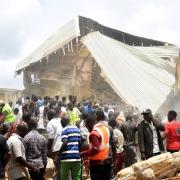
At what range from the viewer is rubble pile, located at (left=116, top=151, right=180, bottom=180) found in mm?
7438

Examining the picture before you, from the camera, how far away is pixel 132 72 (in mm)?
21672

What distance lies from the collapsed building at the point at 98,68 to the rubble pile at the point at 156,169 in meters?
11.3

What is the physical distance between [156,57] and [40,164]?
705 inches

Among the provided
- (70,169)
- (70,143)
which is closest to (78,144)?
(70,143)

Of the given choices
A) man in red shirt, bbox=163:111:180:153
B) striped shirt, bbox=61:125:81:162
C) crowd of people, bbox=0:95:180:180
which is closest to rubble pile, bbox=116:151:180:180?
crowd of people, bbox=0:95:180:180

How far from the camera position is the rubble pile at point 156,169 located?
7438mm

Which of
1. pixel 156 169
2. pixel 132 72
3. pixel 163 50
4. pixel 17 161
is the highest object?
pixel 163 50

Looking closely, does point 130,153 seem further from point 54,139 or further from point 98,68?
point 98,68

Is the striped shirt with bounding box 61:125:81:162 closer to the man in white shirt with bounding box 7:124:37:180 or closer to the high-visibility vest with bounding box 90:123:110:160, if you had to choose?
the high-visibility vest with bounding box 90:123:110:160

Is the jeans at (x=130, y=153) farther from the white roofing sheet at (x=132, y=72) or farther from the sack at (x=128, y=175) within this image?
the white roofing sheet at (x=132, y=72)

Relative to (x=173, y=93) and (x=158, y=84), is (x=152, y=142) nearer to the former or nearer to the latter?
(x=173, y=93)

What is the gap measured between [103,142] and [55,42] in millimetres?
17445

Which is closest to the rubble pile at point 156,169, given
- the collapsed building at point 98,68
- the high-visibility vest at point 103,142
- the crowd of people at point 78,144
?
the high-visibility vest at point 103,142

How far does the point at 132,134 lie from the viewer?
11.5 metres
